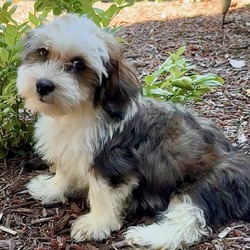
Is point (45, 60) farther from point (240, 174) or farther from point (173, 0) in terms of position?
point (173, 0)

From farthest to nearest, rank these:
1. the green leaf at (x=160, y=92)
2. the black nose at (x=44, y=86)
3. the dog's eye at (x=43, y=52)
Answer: the green leaf at (x=160, y=92)
the dog's eye at (x=43, y=52)
the black nose at (x=44, y=86)

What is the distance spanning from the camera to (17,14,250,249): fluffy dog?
114 inches

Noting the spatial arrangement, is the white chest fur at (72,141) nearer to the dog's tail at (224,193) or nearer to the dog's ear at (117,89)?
the dog's ear at (117,89)

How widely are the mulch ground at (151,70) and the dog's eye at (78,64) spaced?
0.95 metres

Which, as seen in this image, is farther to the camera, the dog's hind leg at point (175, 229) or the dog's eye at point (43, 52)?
the dog's hind leg at point (175, 229)

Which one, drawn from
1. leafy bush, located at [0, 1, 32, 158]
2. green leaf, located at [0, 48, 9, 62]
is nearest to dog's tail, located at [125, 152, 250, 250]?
leafy bush, located at [0, 1, 32, 158]

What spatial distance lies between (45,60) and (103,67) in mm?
302

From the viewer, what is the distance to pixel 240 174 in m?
3.19

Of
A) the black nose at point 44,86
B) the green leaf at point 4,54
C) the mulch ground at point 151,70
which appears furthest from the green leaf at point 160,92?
the black nose at point 44,86

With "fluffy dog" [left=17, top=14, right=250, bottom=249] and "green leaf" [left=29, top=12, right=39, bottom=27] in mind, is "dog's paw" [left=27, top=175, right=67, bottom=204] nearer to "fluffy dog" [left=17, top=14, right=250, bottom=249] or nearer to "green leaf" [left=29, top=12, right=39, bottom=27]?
"fluffy dog" [left=17, top=14, right=250, bottom=249]

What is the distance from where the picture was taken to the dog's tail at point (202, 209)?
10.0 ft

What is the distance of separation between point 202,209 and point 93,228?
61cm

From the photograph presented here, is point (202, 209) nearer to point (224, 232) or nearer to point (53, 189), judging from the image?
point (224, 232)

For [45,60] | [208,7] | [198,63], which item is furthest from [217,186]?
[208,7]
